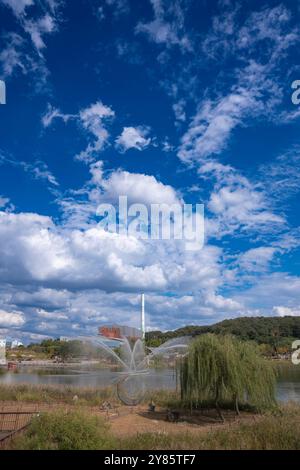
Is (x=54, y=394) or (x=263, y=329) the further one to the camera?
(x=263, y=329)

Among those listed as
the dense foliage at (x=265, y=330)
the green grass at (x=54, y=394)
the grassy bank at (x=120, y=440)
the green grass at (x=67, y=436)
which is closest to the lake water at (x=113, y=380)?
the green grass at (x=54, y=394)

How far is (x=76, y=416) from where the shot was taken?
14.9 metres

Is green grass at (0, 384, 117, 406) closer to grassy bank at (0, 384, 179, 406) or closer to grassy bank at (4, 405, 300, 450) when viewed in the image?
grassy bank at (0, 384, 179, 406)

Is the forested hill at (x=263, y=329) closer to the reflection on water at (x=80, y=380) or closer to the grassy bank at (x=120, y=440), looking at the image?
the reflection on water at (x=80, y=380)

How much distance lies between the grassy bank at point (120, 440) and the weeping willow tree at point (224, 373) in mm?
10950

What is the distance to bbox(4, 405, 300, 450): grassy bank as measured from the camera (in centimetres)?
1384

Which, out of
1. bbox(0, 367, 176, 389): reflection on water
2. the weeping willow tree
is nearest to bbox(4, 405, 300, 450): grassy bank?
the weeping willow tree

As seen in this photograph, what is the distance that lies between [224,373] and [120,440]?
12327 mm

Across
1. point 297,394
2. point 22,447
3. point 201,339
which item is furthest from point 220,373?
point 297,394

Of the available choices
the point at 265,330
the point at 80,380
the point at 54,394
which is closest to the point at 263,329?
the point at 265,330

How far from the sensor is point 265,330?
5851 inches

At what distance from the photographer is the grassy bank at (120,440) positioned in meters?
13.8

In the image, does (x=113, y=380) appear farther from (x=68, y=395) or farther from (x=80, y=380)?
(x=80, y=380)
